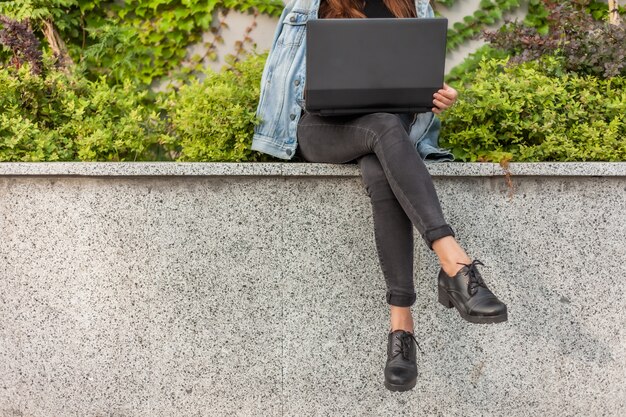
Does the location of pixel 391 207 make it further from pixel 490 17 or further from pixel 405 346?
pixel 490 17

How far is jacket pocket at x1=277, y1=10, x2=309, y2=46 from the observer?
9.47ft

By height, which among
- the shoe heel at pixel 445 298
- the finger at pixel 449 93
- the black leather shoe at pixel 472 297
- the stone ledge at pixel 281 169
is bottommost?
the shoe heel at pixel 445 298

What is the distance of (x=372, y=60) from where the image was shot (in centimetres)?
239

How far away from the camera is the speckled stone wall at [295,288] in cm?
266

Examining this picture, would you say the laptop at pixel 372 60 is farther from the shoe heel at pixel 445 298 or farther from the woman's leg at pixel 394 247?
the shoe heel at pixel 445 298

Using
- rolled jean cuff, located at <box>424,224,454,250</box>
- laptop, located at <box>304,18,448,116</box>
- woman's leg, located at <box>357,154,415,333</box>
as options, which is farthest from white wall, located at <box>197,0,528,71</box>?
rolled jean cuff, located at <box>424,224,454,250</box>

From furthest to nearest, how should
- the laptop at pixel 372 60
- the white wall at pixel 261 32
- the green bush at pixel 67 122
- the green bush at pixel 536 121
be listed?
the white wall at pixel 261 32, the green bush at pixel 67 122, the green bush at pixel 536 121, the laptop at pixel 372 60

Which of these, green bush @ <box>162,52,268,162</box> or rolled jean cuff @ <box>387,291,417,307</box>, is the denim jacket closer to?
green bush @ <box>162,52,268,162</box>

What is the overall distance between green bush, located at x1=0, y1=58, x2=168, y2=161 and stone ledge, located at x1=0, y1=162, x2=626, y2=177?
0.21 m

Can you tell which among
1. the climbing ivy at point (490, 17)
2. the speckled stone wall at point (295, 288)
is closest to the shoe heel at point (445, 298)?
the speckled stone wall at point (295, 288)

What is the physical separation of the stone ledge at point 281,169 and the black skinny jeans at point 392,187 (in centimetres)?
11

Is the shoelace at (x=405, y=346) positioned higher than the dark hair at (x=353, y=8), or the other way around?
the dark hair at (x=353, y=8)

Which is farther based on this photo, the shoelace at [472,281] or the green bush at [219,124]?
the green bush at [219,124]

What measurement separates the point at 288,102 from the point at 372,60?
52 cm
